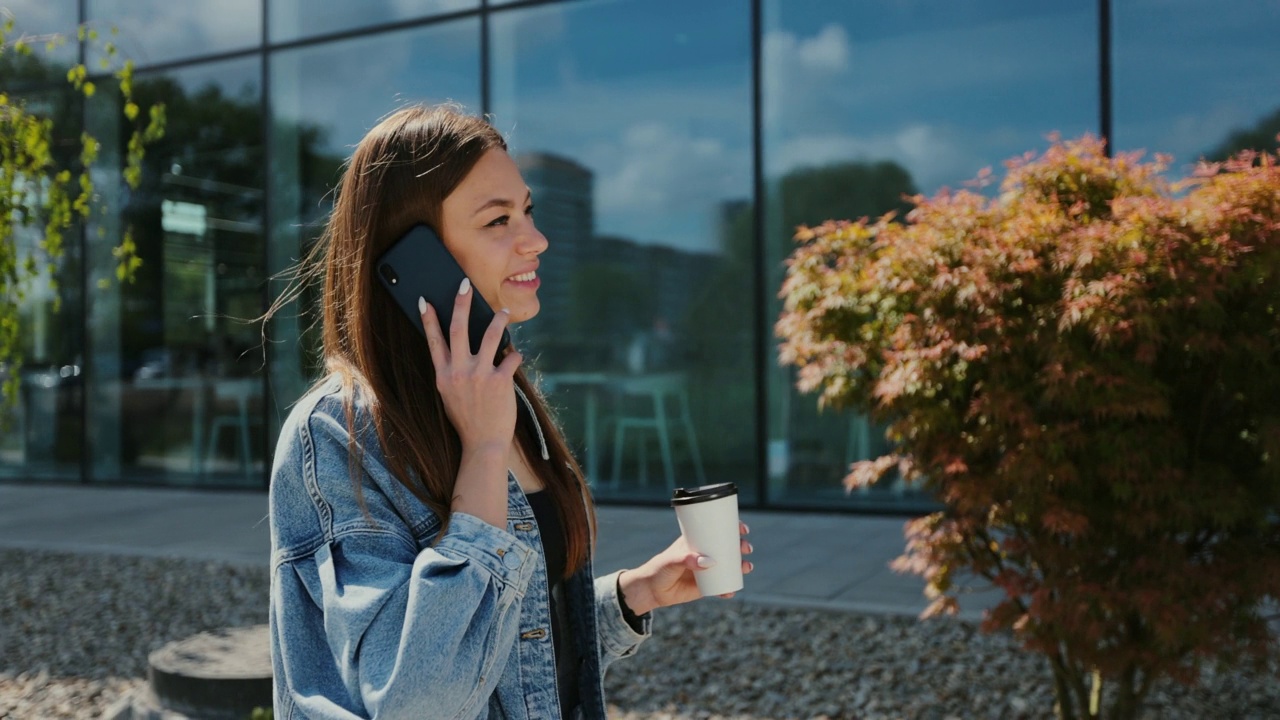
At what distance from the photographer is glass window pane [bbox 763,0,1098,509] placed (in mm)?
7785

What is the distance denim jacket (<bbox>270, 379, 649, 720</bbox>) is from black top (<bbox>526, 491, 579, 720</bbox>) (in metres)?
0.20

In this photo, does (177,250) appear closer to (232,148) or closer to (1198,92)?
(232,148)

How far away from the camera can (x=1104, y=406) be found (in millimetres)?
3387

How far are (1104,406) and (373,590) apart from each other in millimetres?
2732

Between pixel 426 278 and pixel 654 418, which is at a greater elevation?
pixel 426 278

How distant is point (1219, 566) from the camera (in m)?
3.51

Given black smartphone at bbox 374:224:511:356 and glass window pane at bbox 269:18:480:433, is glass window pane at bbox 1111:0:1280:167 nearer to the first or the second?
glass window pane at bbox 269:18:480:433

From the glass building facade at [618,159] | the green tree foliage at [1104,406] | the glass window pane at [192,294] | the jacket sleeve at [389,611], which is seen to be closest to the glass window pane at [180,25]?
the glass building facade at [618,159]

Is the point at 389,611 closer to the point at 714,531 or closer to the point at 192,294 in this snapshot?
the point at 714,531

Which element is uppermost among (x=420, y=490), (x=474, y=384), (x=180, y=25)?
(x=180, y=25)

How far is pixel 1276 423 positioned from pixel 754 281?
5.41m

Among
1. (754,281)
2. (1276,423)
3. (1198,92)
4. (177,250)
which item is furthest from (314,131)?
(1276,423)

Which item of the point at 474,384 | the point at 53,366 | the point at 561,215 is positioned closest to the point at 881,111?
the point at 561,215

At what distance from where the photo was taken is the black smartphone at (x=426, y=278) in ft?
4.53
